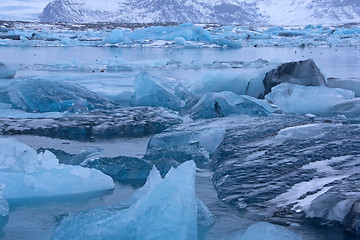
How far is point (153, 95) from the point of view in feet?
20.9

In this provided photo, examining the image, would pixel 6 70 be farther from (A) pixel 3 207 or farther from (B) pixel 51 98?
(A) pixel 3 207

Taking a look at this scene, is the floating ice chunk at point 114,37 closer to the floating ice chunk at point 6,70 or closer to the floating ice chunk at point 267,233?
the floating ice chunk at point 6,70

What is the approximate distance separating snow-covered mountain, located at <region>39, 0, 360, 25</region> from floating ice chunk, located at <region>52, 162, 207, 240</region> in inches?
4400

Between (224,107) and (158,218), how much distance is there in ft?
11.4

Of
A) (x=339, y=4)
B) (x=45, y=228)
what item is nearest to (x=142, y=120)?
(x=45, y=228)

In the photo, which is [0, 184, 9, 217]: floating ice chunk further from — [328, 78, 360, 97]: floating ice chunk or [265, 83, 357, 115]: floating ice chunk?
[328, 78, 360, 97]: floating ice chunk

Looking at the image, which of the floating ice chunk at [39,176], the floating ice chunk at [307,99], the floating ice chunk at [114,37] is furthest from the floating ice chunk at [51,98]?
the floating ice chunk at [114,37]

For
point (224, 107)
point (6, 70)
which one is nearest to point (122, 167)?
point (224, 107)

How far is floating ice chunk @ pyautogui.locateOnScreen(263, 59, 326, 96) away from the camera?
665 cm

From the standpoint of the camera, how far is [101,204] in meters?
2.90

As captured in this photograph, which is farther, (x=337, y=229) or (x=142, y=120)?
(x=142, y=120)

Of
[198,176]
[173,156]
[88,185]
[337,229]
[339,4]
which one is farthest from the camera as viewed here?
[339,4]

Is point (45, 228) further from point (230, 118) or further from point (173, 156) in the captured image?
point (230, 118)

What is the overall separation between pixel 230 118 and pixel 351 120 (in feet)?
3.78
